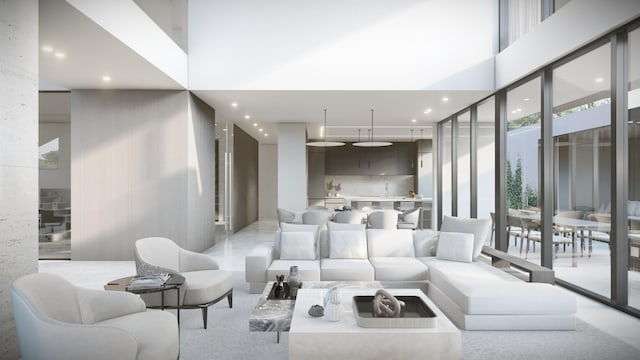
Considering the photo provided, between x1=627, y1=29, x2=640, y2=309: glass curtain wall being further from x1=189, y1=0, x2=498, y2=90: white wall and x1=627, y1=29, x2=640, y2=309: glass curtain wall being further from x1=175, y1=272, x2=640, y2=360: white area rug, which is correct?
x1=189, y1=0, x2=498, y2=90: white wall

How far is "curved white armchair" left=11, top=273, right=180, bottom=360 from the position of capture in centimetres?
201

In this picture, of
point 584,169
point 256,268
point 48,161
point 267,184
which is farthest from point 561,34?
point 267,184

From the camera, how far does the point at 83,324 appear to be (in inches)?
90.1

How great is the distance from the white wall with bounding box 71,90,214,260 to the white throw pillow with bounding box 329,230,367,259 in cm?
287

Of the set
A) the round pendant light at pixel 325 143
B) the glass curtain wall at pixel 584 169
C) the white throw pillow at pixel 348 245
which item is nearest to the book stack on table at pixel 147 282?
the white throw pillow at pixel 348 245

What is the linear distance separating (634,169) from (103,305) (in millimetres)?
4704

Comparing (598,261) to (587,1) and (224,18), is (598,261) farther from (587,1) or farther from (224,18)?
(224,18)

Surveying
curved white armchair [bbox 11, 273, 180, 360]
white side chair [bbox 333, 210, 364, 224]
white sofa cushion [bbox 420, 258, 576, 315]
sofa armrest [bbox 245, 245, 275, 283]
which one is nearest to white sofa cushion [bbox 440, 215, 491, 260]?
white sofa cushion [bbox 420, 258, 576, 315]

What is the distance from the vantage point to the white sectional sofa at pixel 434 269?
3277 mm

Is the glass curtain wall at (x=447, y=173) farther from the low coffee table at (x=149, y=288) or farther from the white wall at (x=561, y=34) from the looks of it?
the low coffee table at (x=149, y=288)

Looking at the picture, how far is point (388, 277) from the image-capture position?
172 inches

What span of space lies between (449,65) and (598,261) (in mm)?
3600

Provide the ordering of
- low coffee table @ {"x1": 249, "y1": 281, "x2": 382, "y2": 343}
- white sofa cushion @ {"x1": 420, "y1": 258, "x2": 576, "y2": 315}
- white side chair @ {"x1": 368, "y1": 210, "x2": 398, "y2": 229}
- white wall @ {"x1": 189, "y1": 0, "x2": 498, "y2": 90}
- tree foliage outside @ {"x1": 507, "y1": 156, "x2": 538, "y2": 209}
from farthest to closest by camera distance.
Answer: white side chair @ {"x1": 368, "y1": 210, "x2": 398, "y2": 229}
white wall @ {"x1": 189, "y1": 0, "x2": 498, "y2": 90}
tree foliage outside @ {"x1": 507, "y1": 156, "x2": 538, "y2": 209}
white sofa cushion @ {"x1": 420, "y1": 258, "x2": 576, "y2": 315}
low coffee table @ {"x1": 249, "y1": 281, "x2": 382, "y2": 343}

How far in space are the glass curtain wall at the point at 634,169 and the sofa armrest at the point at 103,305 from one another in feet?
14.5
